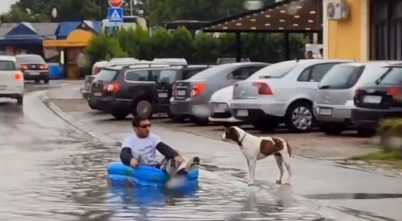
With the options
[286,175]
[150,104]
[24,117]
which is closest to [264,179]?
[286,175]

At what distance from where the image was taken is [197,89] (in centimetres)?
2719

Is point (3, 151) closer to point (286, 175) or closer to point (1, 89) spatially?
point (286, 175)

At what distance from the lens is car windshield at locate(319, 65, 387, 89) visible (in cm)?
2145

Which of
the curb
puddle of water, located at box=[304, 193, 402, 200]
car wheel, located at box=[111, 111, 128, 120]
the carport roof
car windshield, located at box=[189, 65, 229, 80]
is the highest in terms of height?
the carport roof

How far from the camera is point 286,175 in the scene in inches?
604

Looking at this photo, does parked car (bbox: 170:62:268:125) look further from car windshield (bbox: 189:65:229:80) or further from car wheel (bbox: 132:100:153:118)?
car wheel (bbox: 132:100:153:118)

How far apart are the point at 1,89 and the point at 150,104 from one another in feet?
33.9

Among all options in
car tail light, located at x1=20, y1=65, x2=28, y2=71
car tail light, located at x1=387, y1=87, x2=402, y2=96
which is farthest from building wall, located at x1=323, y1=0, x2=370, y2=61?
car tail light, located at x1=20, y1=65, x2=28, y2=71

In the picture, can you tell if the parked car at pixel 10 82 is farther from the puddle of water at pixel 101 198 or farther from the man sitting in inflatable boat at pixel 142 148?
the man sitting in inflatable boat at pixel 142 148

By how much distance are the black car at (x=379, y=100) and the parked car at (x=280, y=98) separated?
3.02 m

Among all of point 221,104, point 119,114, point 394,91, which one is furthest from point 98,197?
point 119,114

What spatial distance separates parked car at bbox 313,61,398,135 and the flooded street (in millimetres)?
4388

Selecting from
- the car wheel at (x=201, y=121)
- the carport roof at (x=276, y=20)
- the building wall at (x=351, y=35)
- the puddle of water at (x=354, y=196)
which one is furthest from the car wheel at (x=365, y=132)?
the carport roof at (x=276, y=20)

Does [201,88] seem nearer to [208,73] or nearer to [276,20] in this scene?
[208,73]
